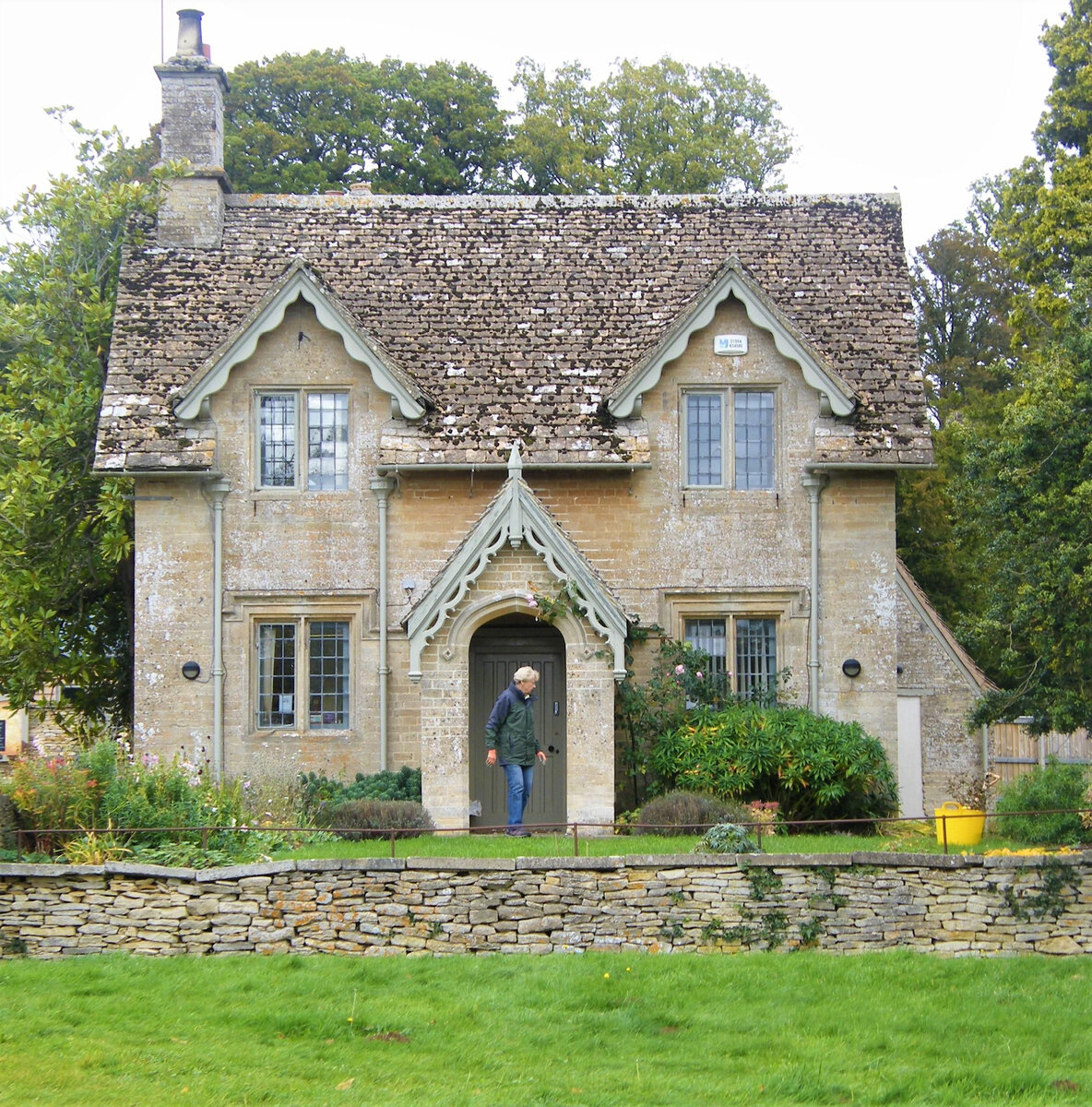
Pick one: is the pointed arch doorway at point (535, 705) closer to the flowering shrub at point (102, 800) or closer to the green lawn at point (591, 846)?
the green lawn at point (591, 846)

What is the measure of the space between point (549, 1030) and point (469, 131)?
3213cm

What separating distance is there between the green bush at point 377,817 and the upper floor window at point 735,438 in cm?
708

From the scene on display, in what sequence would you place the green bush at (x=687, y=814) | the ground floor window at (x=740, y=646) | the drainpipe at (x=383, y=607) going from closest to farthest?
the green bush at (x=687, y=814) < the drainpipe at (x=383, y=607) < the ground floor window at (x=740, y=646)

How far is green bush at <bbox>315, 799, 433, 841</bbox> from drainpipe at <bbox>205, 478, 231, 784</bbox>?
11.8 ft

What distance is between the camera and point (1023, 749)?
101ft

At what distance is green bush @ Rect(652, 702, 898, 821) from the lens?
799 inches

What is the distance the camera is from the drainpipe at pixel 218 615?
73.6 ft

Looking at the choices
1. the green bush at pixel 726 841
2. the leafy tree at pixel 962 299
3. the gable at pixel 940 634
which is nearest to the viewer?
the green bush at pixel 726 841

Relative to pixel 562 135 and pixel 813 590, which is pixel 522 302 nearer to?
pixel 813 590

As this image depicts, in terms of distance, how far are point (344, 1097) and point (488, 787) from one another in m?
11.0

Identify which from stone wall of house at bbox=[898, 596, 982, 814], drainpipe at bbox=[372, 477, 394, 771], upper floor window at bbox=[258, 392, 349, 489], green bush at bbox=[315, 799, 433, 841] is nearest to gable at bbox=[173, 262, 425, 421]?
upper floor window at bbox=[258, 392, 349, 489]

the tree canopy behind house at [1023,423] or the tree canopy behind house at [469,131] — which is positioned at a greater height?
the tree canopy behind house at [469,131]

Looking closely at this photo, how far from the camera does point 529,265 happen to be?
993 inches

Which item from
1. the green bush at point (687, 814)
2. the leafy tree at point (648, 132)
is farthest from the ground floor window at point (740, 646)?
the leafy tree at point (648, 132)
